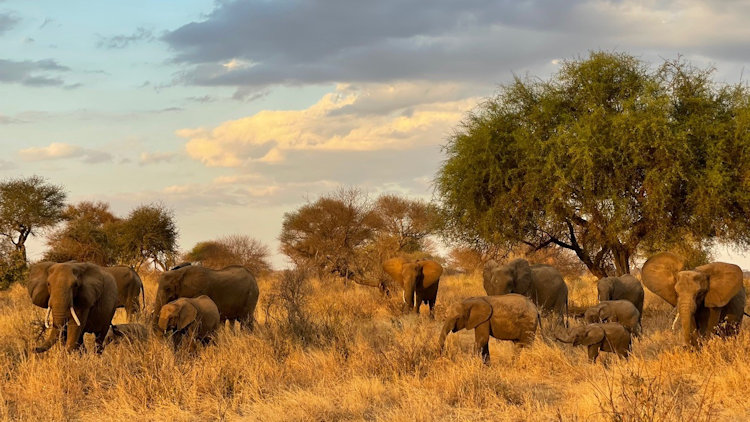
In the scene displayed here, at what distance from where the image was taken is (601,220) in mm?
21047

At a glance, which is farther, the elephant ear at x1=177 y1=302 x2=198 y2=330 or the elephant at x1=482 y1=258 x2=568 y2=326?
the elephant at x1=482 y1=258 x2=568 y2=326

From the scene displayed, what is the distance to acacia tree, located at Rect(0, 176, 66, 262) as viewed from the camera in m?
38.8

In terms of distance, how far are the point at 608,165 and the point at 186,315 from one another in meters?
14.2

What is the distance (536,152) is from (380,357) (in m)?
12.8

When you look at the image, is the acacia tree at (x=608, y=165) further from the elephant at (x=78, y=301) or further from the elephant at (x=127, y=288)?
the elephant at (x=78, y=301)

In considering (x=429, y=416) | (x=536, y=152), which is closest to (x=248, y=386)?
(x=429, y=416)

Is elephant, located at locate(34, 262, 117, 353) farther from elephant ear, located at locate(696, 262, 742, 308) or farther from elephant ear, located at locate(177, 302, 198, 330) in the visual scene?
elephant ear, located at locate(696, 262, 742, 308)

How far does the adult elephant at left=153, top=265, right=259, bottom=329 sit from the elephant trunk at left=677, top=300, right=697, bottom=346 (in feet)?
23.6

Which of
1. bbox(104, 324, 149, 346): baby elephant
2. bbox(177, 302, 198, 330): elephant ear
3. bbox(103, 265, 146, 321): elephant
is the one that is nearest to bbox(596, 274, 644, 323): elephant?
bbox(177, 302, 198, 330): elephant ear

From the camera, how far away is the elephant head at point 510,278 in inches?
580

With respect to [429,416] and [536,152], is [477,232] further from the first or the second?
[429,416]

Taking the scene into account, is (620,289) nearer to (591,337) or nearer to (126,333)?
(591,337)

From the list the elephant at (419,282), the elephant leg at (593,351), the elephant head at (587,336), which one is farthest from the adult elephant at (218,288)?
the elephant leg at (593,351)

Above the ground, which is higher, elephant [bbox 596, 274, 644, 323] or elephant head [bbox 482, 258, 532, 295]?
elephant head [bbox 482, 258, 532, 295]
